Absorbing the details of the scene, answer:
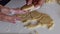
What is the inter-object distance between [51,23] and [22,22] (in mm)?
128

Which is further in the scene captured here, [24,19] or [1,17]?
[24,19]

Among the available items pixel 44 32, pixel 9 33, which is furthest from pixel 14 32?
pixel 44 32

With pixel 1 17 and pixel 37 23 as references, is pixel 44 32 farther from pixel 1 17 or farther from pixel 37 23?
pixel 1 17

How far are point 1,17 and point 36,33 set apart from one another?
161 mm

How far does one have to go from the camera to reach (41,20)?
74 centimetres

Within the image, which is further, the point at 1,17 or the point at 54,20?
the point at 54,20

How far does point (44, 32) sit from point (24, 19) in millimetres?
109

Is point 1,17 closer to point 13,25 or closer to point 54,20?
point 13,25

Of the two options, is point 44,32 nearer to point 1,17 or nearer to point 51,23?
point 51,23

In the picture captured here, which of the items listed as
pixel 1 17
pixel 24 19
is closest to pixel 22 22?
pixel 24 19

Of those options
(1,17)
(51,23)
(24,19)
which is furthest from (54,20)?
(1,17)

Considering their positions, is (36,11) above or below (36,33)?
above

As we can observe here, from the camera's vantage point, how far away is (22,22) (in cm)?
73

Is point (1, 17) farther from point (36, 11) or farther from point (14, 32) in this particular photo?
point (36, 11)
